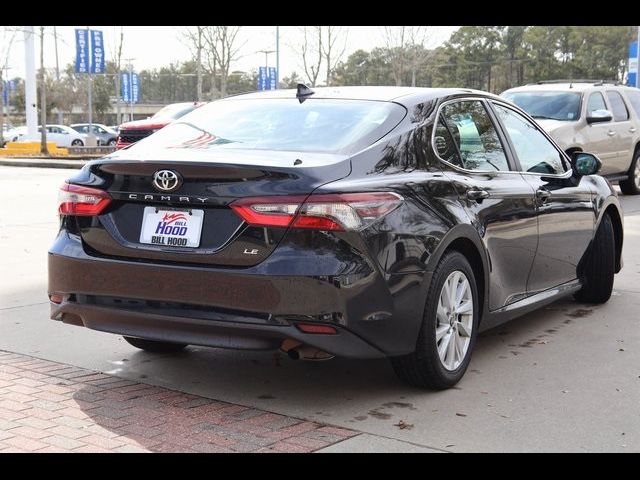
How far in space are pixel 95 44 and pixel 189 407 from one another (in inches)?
1532

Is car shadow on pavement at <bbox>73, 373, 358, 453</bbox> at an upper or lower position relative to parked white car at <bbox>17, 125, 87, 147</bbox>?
upper

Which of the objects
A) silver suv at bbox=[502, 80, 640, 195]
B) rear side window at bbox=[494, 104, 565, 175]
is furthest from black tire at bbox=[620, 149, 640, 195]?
rear side window at bbox=[494, 104, 565, 175]

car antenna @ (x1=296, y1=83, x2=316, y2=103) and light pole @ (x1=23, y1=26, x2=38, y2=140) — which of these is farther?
light pole @ (x1=23, y1=26, x2=38, y2=140)

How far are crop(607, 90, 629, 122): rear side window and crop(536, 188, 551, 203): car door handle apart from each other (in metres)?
9.99

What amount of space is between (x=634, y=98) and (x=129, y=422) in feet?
45.9

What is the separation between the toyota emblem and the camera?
436cm

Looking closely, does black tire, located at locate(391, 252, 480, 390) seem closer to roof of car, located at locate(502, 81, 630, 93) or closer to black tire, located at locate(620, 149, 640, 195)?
roof of car, located at locate(502, 81, 630, 93)

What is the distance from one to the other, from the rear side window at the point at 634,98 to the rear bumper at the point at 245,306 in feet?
42.1

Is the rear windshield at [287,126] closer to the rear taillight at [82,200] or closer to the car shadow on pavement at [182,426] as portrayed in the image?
the rear taillight at [82,200]

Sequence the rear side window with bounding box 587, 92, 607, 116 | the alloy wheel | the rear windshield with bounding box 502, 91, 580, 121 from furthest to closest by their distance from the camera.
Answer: the rear side window with bounding box 587, 92, 607, 116 → the rear windshield with bounding box 502, 91, 580, 121 → the alloy wheel

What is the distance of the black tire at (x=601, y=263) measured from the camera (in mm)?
6844

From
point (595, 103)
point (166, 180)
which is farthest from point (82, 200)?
point (595, 103)

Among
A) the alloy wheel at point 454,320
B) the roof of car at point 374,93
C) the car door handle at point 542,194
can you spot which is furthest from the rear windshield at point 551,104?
the alloy wheel at point 454,320
